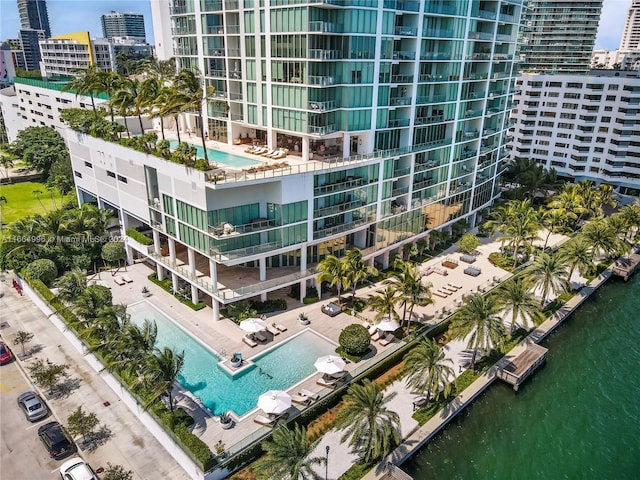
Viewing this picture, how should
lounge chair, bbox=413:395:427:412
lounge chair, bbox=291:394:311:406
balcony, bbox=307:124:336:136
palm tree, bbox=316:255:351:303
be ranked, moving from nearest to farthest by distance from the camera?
1. lounge chair, bbox=291:394:311:406
2. lounge chair, bbox=413:395:427:412
3. palm tree, bbox=316:255:351:303
4. balcony, bbox=307:124:336:136

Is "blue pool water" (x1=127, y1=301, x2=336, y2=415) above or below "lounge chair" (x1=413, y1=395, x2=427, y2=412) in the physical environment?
above

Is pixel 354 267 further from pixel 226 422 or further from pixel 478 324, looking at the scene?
pixel 226 422

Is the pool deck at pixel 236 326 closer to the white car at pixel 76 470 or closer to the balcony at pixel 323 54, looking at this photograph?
the white car at pixel 76 470

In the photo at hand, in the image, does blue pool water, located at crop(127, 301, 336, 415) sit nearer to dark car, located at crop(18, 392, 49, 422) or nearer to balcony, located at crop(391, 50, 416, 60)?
dark car, located at crop(18, 392, 49, 422)

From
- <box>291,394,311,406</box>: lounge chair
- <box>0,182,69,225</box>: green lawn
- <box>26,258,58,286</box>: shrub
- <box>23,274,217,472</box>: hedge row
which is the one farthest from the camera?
<box>0,182,69,225</box>: green lawn

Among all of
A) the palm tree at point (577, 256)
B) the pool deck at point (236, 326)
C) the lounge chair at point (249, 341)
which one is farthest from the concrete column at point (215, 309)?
the palm tree at point (577, 256)

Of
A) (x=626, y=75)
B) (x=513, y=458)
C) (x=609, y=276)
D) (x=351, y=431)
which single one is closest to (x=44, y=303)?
(x=351, y=431)

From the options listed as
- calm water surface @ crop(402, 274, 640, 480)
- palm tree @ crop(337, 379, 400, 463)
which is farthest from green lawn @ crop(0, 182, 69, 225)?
calm water surface @ crop(402, 274, 640, 480)
